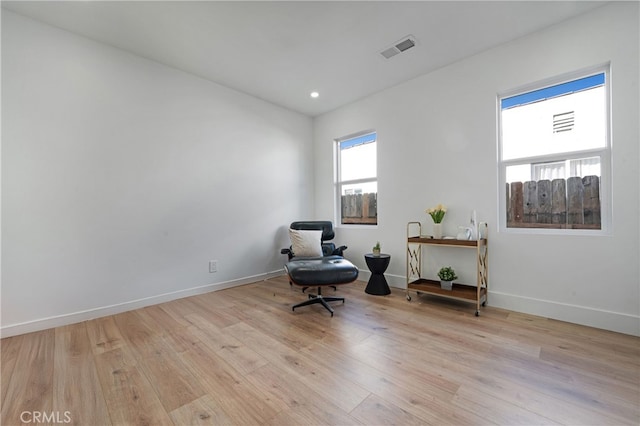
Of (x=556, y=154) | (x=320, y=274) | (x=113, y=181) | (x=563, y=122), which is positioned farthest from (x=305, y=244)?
(x=563, y=122)

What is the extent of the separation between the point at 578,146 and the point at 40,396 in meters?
4.43

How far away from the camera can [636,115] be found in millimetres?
2045

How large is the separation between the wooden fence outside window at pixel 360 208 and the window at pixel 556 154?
1.64m

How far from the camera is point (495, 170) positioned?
2703mm

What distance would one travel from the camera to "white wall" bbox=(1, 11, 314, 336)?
86.7 inches

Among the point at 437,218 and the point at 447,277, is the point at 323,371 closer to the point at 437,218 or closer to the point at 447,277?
the point at 447,277

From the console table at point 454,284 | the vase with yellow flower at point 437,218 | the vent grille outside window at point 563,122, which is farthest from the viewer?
the vase with yellow flower at point 437,218

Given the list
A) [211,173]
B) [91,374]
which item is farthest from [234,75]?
[91,374]

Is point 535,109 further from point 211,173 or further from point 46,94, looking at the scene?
point 46,94

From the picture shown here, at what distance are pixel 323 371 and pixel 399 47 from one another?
3.11m

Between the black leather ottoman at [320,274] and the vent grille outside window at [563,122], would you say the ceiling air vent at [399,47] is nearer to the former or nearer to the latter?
the vent grille outside window at [563,122]

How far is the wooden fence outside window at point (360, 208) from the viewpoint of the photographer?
12.8 ft

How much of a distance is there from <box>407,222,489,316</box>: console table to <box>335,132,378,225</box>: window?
77cm

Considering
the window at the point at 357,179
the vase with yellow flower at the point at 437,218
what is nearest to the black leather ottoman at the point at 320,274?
the vase with yellow flower at the point at 437,218
